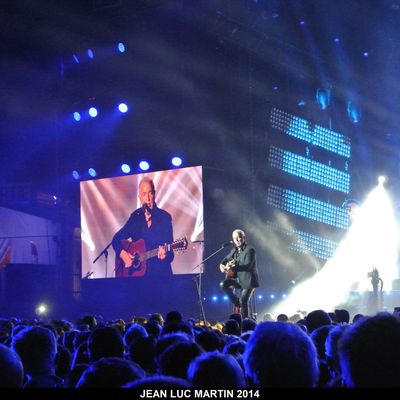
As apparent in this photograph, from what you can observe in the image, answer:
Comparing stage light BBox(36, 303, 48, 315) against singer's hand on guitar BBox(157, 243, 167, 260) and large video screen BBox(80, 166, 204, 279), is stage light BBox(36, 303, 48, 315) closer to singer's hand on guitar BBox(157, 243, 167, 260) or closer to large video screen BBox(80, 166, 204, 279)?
large video screen BBox(80, 166, 204, 279)

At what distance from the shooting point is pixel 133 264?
17062 millimetres

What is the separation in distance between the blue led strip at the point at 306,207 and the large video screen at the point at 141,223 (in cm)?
301

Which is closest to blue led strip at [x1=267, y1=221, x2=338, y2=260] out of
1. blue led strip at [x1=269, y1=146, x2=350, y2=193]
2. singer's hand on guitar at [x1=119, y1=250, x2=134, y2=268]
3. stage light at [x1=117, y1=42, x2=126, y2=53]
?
blue led strip at [x1=269, y1=146, x2=350, y2=193]

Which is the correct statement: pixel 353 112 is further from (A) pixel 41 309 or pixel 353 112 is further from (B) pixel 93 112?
(A) pixel 41 309

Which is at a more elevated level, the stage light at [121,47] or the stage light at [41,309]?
the stage light at [121,47]

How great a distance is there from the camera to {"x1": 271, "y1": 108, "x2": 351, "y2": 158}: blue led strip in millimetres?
18906

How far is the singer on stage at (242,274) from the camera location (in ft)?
32.9

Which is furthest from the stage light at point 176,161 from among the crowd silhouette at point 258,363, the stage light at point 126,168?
the crowd silhouette at point 258,363

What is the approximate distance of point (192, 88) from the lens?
16953 millimetres

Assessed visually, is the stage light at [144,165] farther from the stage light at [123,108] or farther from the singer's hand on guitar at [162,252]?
the singer's hand on guitar at [162,252]

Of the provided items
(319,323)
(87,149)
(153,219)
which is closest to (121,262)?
(153,219)

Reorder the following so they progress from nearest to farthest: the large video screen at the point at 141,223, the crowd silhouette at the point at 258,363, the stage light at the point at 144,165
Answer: the crowd silhouette at the point at 258,363, the large video screen at the point at 141,223, the stage light at the point at 144,165

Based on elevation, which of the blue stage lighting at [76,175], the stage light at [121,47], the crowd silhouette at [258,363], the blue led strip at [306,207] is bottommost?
the crowd silhouette at [258,363]

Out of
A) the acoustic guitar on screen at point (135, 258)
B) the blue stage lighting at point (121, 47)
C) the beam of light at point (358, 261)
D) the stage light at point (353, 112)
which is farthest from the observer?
the stage light at point (353, 112)
